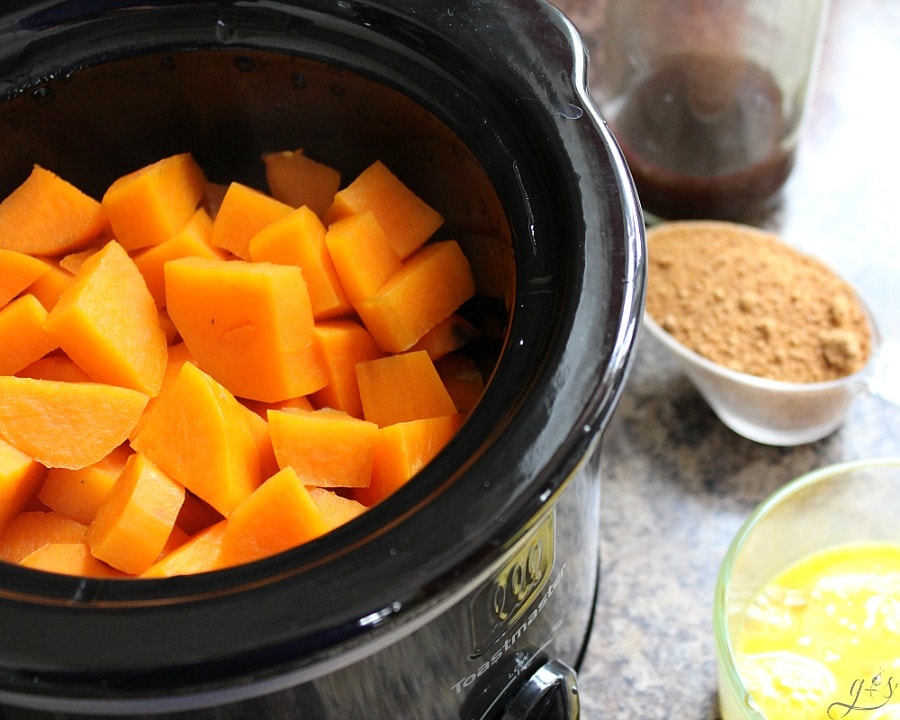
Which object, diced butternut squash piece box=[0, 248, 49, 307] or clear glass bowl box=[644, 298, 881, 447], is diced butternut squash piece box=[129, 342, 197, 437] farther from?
clear glass bowl box=[644, 298, 881, 447]

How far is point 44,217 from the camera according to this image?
0.74 m

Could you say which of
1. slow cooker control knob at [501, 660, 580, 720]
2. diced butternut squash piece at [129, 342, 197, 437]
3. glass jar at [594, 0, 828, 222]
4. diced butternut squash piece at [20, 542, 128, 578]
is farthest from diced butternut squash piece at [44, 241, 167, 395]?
glass jar at [594, 0, 828, 222]

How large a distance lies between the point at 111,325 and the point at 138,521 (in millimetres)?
133

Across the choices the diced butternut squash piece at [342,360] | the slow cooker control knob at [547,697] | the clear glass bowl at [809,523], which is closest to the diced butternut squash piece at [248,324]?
the diced butternut squash piece at [342,360]

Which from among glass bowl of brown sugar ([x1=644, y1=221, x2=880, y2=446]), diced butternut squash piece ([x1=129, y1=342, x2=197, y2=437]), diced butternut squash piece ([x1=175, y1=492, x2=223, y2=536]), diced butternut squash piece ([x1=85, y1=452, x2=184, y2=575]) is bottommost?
glass bowl of brown sugar ([x1=644, y1=221, x2=880, y2=446])

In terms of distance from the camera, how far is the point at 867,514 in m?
0.87

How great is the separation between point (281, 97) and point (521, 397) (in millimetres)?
338

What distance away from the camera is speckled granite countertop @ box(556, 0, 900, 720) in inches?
34.7

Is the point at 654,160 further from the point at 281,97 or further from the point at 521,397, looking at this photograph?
the point at 521,397

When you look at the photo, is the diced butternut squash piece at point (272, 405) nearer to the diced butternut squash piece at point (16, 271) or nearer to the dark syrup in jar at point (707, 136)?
the diced butternut squash piece at point (16, 271)

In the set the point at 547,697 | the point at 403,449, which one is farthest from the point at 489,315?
the point at 547,697

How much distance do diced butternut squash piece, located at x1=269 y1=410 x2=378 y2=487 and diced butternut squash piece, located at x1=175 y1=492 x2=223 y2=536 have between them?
55mm

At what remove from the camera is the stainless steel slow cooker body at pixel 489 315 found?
491mm

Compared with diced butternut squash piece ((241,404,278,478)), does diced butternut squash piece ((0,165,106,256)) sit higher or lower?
higher
